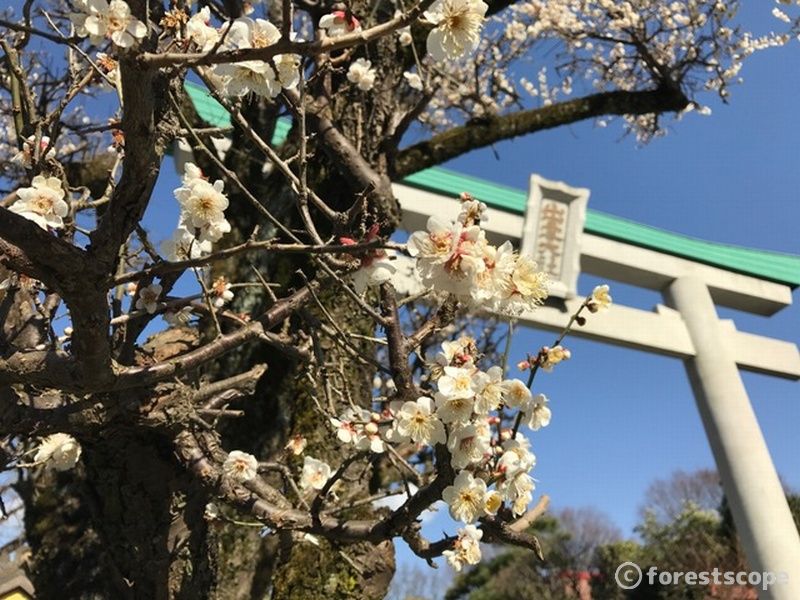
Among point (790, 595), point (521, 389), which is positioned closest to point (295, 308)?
point (521, 389)

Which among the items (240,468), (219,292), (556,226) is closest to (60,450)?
(240,468)

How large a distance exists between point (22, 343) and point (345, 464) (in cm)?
98

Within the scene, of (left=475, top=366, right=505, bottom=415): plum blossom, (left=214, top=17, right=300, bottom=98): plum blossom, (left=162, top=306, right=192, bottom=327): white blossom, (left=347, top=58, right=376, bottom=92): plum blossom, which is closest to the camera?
(left=214, top=17, right=300, bottom=98): plum blossom

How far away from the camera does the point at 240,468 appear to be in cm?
190

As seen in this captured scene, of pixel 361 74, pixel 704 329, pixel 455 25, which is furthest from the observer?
pixel 704 329

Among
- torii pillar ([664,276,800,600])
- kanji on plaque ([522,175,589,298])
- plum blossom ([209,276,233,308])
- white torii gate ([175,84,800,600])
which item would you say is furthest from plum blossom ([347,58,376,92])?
torii pillar ([664,276,800,600])

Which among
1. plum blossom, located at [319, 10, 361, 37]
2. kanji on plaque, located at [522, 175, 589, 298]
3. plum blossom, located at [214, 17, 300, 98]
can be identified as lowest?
plum blossom, located at [214, 17, 300, 98]

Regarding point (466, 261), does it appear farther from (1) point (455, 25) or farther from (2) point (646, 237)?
(2) point (646, 237)

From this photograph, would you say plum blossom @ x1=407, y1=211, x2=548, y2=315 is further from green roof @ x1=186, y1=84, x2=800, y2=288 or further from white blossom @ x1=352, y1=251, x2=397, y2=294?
green roof @ x1=186, y1=84, x2=800, y2=288

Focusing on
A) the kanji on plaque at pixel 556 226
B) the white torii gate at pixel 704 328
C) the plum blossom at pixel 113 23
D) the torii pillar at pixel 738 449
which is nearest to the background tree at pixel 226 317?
the plum blossom at pixel 113 23

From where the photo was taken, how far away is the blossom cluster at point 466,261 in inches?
45.7

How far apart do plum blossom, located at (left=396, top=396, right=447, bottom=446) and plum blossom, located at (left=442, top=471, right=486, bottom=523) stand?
0.10 metres

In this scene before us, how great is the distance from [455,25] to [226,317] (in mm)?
1071

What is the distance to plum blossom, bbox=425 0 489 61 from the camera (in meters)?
1.13
